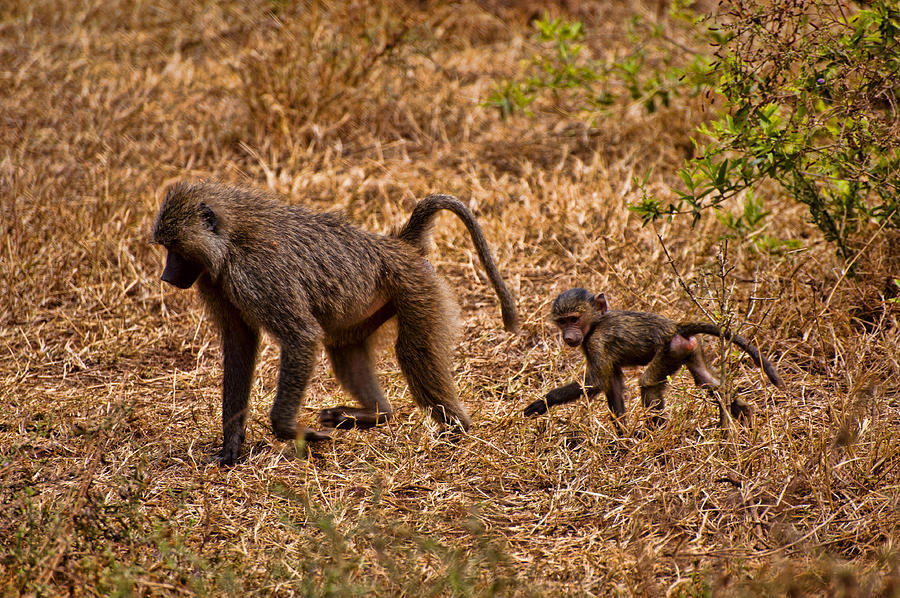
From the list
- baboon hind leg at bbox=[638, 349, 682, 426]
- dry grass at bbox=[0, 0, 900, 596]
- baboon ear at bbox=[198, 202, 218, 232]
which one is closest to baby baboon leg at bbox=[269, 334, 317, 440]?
dry grass at bbox=[0, 0, 900, 596]

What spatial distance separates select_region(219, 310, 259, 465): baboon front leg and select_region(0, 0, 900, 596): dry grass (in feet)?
0.47

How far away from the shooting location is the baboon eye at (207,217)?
3.70 m

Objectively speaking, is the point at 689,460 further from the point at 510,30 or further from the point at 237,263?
the point at 510,30

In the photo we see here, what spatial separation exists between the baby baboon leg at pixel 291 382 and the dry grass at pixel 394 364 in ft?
0.62

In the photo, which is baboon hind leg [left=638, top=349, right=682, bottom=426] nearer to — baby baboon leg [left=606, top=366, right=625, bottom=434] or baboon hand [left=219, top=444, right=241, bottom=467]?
baby baboon leg [left=606, top=366, right=625, bottom=434]

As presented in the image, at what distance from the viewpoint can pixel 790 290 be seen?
14.8 ft

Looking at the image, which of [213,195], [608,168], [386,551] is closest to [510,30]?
[608,168]

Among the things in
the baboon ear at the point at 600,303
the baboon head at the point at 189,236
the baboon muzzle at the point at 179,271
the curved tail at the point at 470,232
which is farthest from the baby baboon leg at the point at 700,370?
the baboon muzzle at the point at 179,271

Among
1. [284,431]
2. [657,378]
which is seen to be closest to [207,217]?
[284,431]

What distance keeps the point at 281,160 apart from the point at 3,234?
2044 mm

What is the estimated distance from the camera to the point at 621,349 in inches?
143

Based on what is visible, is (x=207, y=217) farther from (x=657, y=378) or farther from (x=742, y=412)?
(x=742, y=412)

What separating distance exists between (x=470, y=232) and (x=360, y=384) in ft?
2.72

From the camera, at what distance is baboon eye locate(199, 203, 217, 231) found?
370 cm
